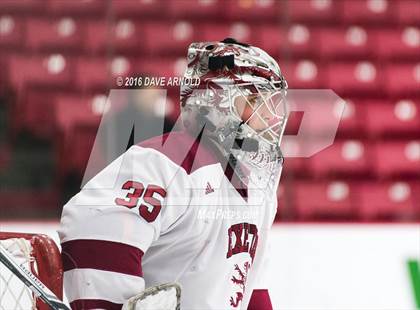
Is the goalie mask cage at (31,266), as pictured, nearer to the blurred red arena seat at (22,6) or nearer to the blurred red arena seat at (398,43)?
the blurred red arena seat at (22,6)

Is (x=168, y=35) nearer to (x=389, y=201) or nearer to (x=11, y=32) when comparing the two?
(x=11, y=32)

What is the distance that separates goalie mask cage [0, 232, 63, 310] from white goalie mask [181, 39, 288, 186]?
0.28 m

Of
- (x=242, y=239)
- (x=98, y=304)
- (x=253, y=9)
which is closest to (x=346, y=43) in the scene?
(x=253, y=9)

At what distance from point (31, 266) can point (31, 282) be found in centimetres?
6

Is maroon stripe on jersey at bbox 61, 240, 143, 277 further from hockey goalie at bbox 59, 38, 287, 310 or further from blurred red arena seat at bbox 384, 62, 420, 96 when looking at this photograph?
blurred red arena seat at bbox 384, 62, 420, 96

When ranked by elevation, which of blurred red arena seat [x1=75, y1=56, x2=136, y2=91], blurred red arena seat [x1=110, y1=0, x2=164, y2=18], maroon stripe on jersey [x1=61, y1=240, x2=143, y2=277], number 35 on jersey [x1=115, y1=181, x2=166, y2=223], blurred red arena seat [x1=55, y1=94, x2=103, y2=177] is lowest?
maroon stripe on jersey [x1=61, y1=240, x2=143, y2=277]

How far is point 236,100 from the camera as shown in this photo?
1.22 metres

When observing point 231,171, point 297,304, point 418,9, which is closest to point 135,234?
point 231,171

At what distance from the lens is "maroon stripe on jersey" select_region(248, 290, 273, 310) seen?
1.40 m

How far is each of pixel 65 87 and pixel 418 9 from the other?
4.19ft

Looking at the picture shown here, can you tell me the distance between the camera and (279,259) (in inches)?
64.2

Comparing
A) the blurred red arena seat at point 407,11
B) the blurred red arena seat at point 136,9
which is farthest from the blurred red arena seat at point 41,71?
the blurred red arena seat at point 407,11

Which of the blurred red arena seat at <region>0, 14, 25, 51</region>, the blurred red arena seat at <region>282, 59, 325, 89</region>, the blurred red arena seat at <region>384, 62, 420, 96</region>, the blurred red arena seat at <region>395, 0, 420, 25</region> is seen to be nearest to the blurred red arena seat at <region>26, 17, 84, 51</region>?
the blurred red arena seat at <region>0, 14, 25, 51</region>

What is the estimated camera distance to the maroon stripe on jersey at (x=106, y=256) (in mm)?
1038
